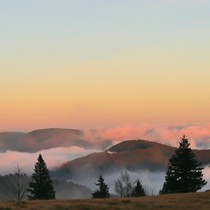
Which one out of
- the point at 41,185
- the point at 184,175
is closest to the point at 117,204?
the point at 184,175

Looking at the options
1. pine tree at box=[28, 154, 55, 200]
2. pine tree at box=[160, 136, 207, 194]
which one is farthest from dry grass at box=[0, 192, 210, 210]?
pine tree at box=[28, 154, 55, 200]

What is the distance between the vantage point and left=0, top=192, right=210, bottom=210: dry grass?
3338 cm

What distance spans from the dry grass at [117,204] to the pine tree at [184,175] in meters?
24.6

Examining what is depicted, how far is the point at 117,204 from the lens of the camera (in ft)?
115

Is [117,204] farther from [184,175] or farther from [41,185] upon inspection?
[41,185]

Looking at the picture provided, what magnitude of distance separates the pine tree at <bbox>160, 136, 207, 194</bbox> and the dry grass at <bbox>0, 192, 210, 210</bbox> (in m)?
24.6

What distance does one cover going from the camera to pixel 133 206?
34812 mm

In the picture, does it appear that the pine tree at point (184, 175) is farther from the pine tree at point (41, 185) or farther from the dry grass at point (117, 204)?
the dry grass at point (117, 204)

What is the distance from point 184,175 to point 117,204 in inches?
1201

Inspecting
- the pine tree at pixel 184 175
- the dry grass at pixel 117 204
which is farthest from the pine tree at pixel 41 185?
the dry grass at pixel 117 204

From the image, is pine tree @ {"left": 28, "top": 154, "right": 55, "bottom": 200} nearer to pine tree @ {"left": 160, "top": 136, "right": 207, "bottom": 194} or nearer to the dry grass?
pine tree @ {"left": 160, "top": 136, "right": 207, "bottom": 194}

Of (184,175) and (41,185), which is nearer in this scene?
(184,175)

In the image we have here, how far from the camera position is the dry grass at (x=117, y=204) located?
3338 cm

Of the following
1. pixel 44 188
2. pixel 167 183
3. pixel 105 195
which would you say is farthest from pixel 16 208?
pixel 105 195
